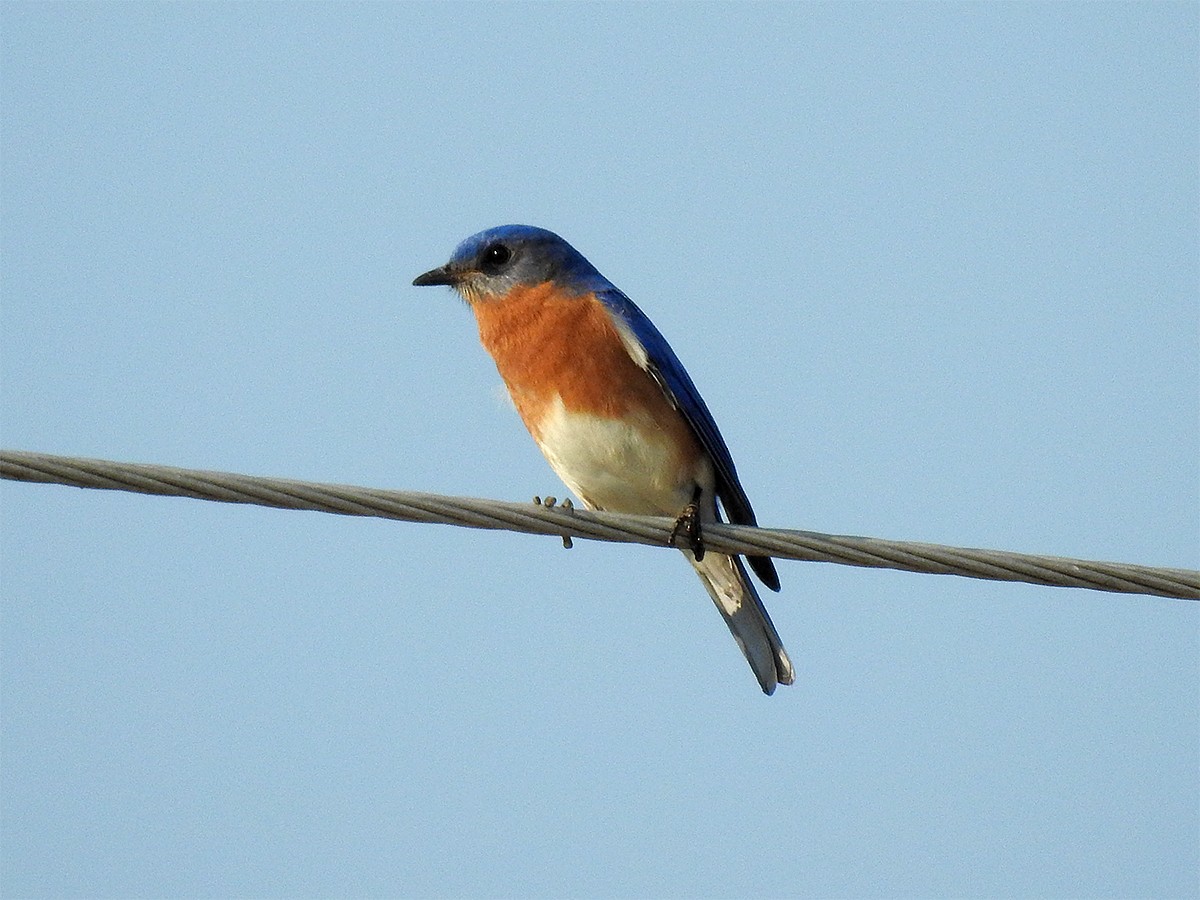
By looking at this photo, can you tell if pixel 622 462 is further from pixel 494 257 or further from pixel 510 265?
pixel 494 257

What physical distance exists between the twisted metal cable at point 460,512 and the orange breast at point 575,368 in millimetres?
2172

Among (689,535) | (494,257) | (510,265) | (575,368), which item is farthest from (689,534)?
(494,257)

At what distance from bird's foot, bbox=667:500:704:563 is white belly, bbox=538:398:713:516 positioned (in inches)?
32.8

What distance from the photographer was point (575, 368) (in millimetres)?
7598

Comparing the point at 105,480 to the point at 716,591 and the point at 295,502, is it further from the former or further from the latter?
the point at 716,591

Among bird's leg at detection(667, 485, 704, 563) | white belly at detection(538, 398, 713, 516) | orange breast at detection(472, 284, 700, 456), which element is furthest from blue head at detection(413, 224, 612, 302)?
bird's leg at detection(667, 485, 704, 563)

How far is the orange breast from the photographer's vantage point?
7566mm

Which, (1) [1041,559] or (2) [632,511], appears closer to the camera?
(1) [1041,559]

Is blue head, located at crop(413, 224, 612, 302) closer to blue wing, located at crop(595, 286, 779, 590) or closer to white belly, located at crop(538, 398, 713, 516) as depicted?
blue wing, located at crop(595, 286, 779, 590)

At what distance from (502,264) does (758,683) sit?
2.58 m

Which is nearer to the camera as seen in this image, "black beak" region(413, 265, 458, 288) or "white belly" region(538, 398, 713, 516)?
"white belly" region(538, 398, 713, 516)

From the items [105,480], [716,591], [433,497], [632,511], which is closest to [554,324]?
[632,511]

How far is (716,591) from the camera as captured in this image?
819 centimetres

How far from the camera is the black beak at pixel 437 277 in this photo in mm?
8719
